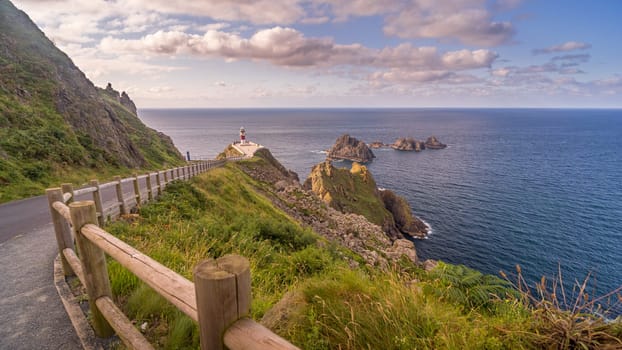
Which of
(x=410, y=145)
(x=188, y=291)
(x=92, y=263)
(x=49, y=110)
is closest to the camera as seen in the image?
(x=188, y=291)

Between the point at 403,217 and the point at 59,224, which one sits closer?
the point at 59,224

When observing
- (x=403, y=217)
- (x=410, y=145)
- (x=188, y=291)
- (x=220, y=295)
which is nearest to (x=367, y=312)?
(x=188, y=291)

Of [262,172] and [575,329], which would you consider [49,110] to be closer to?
[262,172]

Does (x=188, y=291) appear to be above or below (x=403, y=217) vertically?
above

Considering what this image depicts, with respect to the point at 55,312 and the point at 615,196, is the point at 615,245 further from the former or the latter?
the point at 55,312

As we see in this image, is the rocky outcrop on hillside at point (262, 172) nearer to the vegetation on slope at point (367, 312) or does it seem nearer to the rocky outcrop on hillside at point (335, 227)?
the rocky outcrop on hillside at point (335, 227)

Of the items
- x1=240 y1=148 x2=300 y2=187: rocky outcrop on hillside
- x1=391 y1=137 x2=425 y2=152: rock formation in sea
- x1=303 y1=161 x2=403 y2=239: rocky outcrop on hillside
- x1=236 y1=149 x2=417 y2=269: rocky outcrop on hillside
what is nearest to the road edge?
x1=236 y1=149 x2=417 y2=269: rocky outcrop on hillside

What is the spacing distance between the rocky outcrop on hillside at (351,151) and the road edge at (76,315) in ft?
297

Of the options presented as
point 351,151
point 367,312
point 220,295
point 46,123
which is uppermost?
point 46,123

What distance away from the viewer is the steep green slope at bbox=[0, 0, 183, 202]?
17438mm

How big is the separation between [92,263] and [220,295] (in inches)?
111

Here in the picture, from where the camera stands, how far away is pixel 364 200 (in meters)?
47.0

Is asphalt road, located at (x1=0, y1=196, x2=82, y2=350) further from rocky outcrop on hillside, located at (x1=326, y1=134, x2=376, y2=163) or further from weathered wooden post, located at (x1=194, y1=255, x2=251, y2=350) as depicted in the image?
rocky outcrop on hillside, located at (x1=326, y1=134, x2=376, y2=163)

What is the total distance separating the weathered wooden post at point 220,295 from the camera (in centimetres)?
172
